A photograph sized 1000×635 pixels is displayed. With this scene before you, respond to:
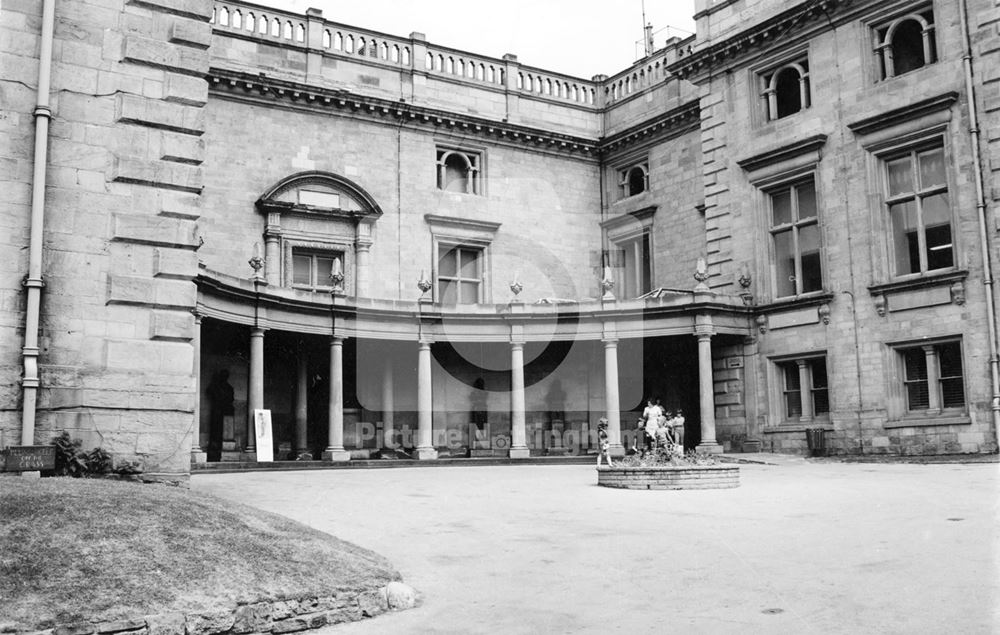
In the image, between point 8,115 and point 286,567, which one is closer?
point 286,567

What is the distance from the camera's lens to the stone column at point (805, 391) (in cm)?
2769

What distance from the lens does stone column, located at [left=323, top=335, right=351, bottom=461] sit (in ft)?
88.5

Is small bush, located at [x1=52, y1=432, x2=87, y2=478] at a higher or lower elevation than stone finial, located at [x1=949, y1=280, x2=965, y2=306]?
lower

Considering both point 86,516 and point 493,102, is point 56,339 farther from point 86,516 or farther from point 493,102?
point 493,102

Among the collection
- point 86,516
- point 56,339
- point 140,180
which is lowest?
point 86,516

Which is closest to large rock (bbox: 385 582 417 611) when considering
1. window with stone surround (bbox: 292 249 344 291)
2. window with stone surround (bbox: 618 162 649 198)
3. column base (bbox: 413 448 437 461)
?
column base (bbox: 413 448 437 461)

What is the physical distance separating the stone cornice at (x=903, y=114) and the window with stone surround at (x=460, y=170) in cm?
1282

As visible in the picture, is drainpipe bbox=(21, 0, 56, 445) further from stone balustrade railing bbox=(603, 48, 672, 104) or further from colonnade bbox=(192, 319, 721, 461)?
stone balustrade railing bbox=(603, 48, 672, 104)

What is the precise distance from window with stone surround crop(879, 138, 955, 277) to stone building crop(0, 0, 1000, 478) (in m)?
0.06

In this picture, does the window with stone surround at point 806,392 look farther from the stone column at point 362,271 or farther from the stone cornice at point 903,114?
the stone column at point 362,271

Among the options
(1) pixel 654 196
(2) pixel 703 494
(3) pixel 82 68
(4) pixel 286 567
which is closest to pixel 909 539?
(2) pixel 703 494

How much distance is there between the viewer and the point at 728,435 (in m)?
29.5

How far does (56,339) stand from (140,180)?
91.8 inches

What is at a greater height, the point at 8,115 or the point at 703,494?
the point at 8,115
